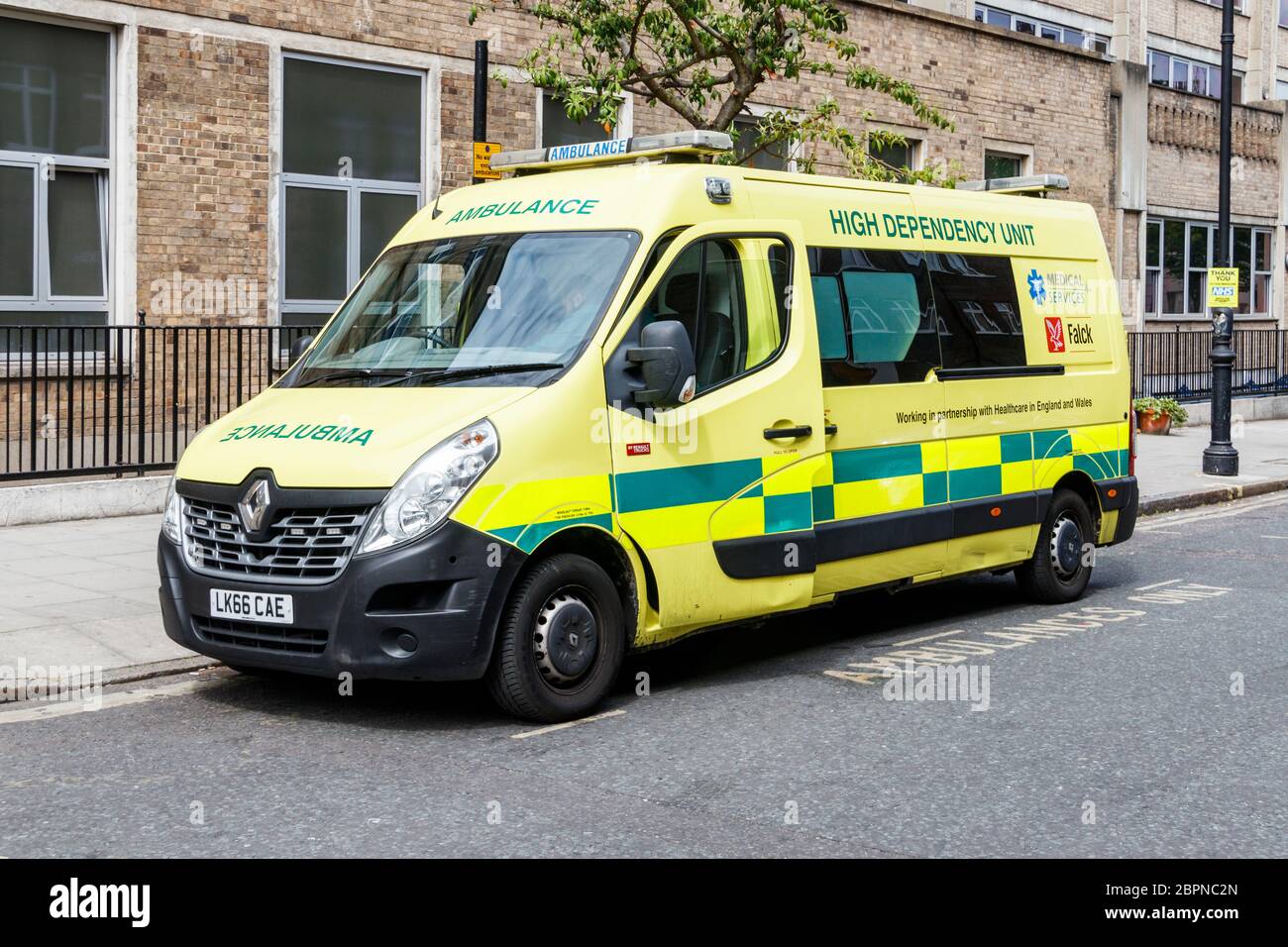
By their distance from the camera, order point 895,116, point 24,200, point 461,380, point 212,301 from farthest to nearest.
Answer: point 895,116
point 212,301
point 24,200
point 461,380

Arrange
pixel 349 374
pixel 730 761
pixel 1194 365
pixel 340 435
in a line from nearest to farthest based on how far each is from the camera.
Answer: pixel 730 761
pixel 340 435
pixel 349 374
pixel 1194 365

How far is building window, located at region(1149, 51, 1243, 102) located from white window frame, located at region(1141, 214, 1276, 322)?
4.07 m

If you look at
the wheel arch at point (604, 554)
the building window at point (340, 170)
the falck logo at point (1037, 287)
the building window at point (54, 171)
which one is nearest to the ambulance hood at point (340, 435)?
the wheel arch at point (604, 554)

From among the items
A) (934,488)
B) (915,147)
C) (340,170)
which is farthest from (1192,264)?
(934,488)

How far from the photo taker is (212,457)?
278 inches

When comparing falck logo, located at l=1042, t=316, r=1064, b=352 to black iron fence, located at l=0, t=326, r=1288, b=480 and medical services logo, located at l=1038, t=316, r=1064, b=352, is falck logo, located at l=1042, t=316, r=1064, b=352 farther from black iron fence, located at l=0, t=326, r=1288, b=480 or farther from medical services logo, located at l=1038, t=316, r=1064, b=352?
black iron fence, located at l=0, t=326, r=1288, b=480

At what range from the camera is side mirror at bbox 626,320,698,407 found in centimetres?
697

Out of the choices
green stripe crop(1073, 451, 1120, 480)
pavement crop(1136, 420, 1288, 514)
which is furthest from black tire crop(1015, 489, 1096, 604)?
pavement crop(1136, 420, 1288, 514)

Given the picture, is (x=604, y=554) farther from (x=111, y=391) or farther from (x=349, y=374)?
(x=111, y=391)

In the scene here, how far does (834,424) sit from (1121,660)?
6.41 feet

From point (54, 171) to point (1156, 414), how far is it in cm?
1580

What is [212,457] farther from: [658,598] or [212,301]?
[212,301]

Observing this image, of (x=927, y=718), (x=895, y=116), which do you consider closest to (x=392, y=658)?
(x=927, y=718)

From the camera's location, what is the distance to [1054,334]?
10.1 m
